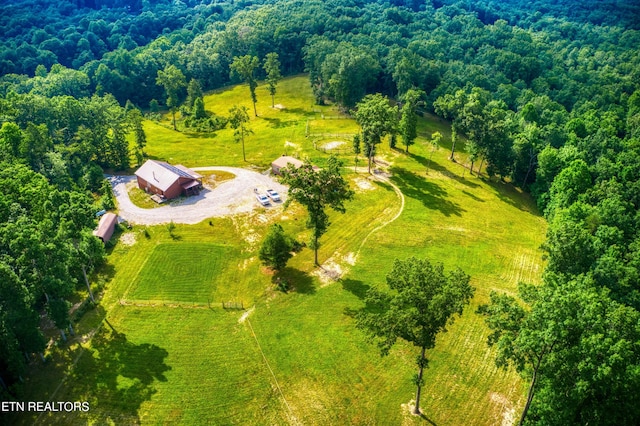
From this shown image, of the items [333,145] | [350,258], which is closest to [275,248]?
[350,258]

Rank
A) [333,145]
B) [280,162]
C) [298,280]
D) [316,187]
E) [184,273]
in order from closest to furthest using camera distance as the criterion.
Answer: [316,187], [298,280], [184,273], [280,162], [333,145]

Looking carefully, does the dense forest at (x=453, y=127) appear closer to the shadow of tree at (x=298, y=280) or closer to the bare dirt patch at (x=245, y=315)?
the bare dirt patch at (x=245, y=315)

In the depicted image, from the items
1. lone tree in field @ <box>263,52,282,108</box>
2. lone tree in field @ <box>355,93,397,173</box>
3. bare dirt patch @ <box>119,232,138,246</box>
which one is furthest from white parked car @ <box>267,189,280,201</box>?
lone tree in field @ <box>263,52,282,108</box>

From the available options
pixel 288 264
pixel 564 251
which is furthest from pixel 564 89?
pixel 288 264

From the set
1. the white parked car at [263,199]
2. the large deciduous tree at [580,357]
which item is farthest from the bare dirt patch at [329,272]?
the large deciduous tree at [580,357]

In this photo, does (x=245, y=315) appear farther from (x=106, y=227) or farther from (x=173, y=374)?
(x=106, y=227)

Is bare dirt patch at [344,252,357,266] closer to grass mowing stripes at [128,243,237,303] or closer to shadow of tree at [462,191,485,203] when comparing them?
grass mowing stripes at [128,243,237,303]

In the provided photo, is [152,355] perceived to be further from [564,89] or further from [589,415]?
[564,89]
